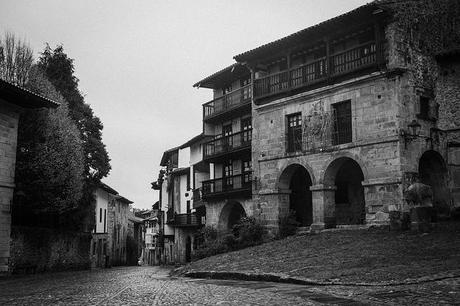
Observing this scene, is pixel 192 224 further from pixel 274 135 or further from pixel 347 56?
pixel 347 56

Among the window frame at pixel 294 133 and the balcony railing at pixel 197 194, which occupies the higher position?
the window frame at pixel 294 133

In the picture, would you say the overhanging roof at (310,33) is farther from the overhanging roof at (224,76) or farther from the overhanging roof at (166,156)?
the overhanging roof at (166,156)

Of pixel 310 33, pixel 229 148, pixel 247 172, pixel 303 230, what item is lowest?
pixel 303 230

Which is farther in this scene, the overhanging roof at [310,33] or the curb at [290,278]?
the overhanging roof at [310,33]

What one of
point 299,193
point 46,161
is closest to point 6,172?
point 46,161

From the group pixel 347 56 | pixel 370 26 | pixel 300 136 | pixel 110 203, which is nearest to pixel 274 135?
pixel 300 136

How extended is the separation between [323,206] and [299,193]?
427cm

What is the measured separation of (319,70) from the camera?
26766mm

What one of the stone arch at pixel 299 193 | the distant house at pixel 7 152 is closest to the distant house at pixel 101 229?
the stone arch at pixel 299 193

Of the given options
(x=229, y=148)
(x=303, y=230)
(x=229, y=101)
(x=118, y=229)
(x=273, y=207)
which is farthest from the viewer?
(x=118, y=229)

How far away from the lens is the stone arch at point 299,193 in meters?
28.1

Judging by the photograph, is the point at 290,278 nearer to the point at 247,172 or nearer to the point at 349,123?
the point at 349,123

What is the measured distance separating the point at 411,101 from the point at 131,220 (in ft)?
170

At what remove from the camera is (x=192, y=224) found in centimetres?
4191
